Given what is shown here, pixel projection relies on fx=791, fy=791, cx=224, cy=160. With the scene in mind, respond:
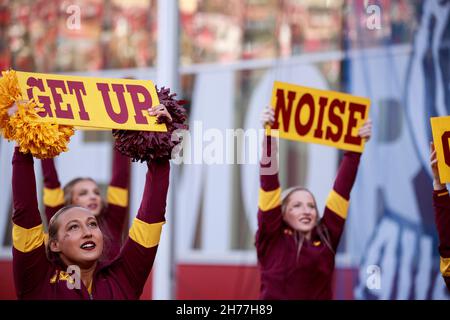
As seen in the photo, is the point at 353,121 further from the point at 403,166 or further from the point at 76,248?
the point at 76,248

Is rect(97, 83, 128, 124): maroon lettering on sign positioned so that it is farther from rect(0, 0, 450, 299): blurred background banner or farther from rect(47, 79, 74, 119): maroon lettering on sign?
rect(0, 0, 450, 299): blurred background banner

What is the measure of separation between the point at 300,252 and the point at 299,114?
72cm

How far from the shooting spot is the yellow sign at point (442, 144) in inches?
124

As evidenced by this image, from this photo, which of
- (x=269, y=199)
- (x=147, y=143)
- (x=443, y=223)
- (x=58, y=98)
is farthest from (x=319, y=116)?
(x=58, y=98)

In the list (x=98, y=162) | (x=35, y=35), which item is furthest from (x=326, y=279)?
(x=35, y=35)

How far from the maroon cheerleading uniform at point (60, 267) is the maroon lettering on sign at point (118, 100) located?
211mm

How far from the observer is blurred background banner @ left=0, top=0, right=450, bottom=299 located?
5.22m

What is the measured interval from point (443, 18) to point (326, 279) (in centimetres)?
211

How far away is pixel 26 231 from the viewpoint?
2.69 metres

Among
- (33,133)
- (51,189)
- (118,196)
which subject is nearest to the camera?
(33,133)

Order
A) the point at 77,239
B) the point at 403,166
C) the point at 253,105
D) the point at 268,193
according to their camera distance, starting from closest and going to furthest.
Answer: the point at 77,239 < the point at 268,193 < the point at 403,166 < the point at 253,105

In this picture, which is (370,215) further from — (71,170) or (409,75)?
(71,170)

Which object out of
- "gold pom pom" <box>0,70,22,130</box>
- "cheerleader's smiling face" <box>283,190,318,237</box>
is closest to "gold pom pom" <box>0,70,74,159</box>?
"gold pom pom" <box>0,70,22,130</box>

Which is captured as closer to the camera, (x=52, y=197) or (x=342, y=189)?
(x=342, y=189)
